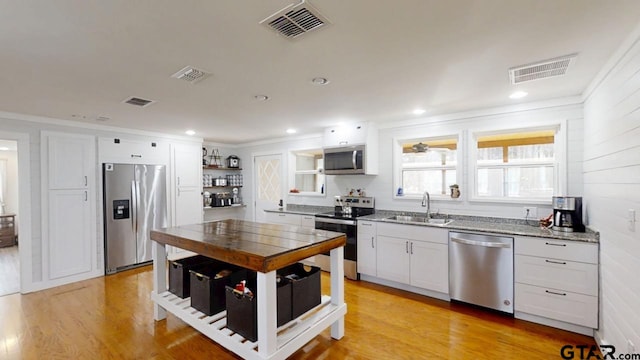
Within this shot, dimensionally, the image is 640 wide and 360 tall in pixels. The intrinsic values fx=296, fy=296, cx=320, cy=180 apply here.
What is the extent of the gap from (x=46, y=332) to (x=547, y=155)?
5.57 m

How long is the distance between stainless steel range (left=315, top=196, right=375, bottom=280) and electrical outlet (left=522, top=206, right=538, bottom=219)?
1958 millimetres

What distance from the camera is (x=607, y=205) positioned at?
7.60 feet

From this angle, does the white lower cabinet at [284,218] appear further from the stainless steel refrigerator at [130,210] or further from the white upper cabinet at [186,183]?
the stainless steel refrigerator at [130,210]

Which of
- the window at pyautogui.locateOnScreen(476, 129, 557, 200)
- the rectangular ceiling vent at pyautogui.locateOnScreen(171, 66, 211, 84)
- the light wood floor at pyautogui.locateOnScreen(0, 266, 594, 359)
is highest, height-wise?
the rectangular ceiling vent at pyautogui.locateOnScreen(171, 66, 211, 84)

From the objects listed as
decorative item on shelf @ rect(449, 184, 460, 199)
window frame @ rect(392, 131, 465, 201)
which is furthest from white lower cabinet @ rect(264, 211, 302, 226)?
decorative item on shelf @ rect(449, 184, 460, 199)

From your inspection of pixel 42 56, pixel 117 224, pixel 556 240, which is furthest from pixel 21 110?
pixel 556 240

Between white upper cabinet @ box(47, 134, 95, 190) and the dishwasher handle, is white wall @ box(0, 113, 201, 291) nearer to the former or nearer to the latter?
white upper cabinet @ box(47, 134, 95, 190)

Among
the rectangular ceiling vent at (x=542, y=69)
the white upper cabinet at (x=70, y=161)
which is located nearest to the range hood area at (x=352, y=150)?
the rectangular ceiling vent at (x=542, y=69)

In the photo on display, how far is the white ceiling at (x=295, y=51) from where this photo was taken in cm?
156

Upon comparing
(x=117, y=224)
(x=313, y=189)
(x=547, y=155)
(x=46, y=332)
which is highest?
(x=547, y=155)

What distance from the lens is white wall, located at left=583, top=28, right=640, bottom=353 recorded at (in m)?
1.80

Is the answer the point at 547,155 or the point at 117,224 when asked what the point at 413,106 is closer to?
the point at 547,155

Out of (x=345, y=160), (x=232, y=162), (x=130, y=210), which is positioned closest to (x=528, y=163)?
(x=345, y=160)

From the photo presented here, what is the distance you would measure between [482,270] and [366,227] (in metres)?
1.48
